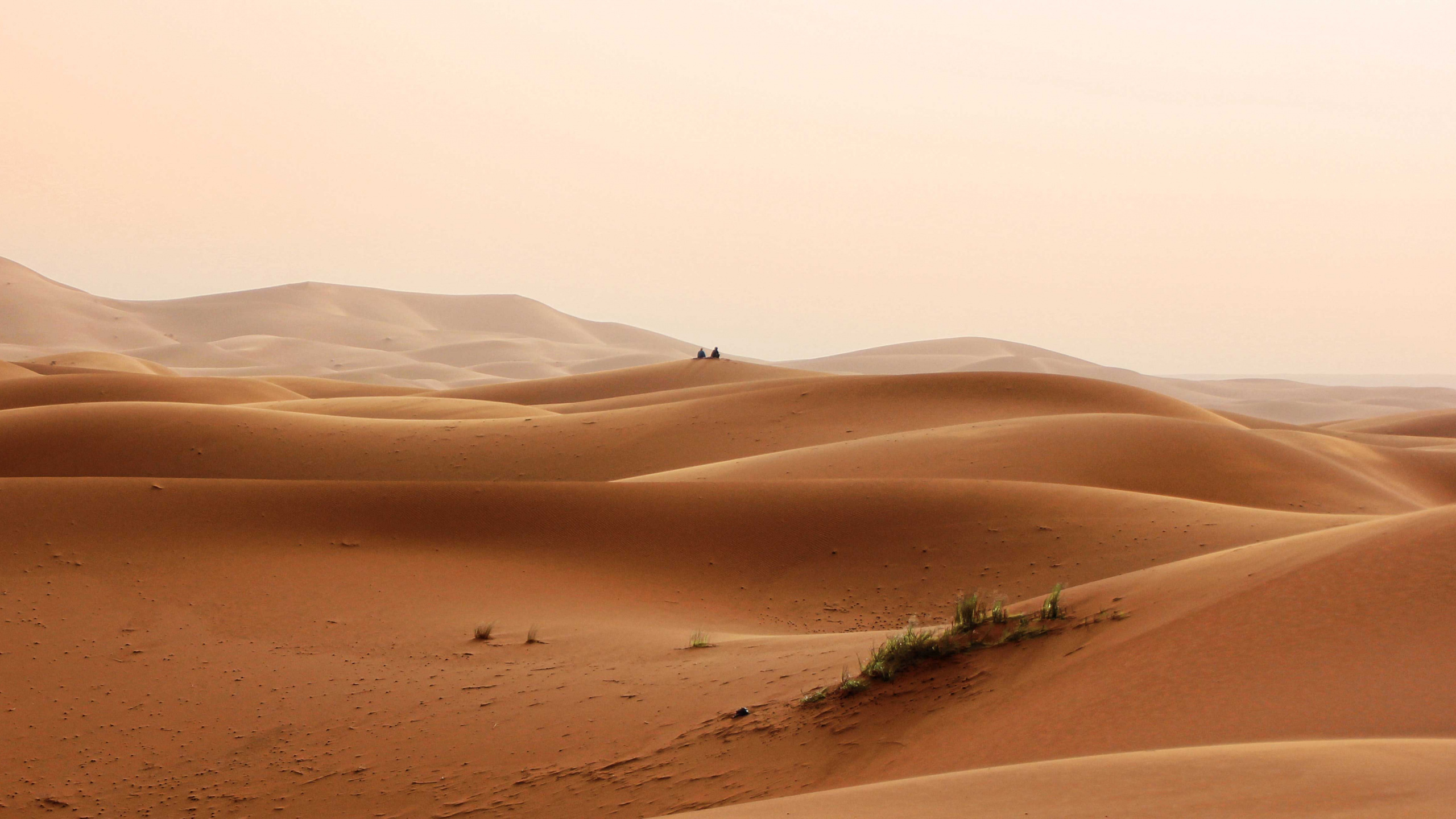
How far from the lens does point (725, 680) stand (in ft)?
28.3

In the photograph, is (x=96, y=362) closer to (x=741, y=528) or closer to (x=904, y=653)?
(x=741, y=528)

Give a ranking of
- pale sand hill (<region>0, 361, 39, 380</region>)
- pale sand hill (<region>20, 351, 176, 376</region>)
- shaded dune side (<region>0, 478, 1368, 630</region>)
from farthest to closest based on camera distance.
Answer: pale sand hill (<region>20, 351, 176, 376</region>), pale sand hill (<region>0, 361, 39, 380</region>), shaded dune side (<region>0, 478, 1368, 630</region>)

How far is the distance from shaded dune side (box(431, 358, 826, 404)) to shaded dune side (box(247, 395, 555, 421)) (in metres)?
8.09

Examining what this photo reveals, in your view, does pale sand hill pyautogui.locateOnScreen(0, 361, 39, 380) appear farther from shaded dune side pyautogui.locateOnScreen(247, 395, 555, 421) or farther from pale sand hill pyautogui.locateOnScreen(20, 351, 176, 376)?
shaded dune side pyautogui.locateOnScreen(247, 395, 555, 421)

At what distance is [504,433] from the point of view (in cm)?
2748

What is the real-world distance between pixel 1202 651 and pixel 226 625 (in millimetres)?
9800

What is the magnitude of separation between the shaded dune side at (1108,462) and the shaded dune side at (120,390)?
19813 mm

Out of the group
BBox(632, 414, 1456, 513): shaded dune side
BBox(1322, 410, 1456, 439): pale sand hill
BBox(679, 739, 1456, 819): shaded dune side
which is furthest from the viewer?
BBox(1322, 410, 1456, 439): pale sand hill

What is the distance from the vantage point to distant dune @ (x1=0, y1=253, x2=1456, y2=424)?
381ft

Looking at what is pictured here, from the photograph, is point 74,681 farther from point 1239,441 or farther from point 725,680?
point 1239,441

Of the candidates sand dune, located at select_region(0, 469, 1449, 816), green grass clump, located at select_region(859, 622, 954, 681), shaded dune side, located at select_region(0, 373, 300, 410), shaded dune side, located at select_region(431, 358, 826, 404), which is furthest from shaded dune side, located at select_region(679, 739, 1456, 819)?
shaded dune side, located at select_region(431, 358, 826, 404)

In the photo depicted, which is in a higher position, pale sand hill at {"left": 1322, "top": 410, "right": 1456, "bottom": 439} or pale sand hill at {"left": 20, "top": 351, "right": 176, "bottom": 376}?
pale sand hill at {"left": 20, "top": 351, "right": 176, "bottom": 376}

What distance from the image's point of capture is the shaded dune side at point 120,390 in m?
34.8

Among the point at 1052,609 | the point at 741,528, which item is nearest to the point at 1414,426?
the point at 741,528
